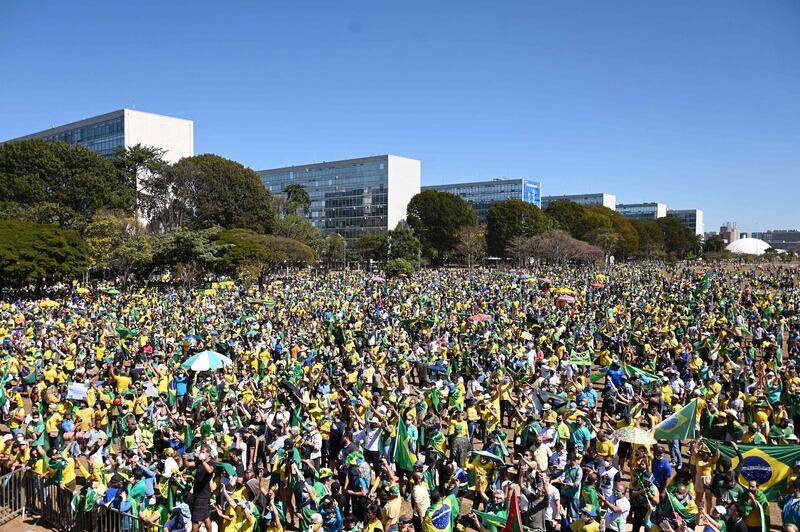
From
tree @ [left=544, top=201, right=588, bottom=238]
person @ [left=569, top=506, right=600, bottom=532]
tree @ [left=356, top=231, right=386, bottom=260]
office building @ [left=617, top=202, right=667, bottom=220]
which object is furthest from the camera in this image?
office building @ [left=617, top=202, right=667, bottom=220]

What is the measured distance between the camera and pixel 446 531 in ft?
20.0

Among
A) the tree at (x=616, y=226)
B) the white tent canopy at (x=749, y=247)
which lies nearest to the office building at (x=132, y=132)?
the tree at (x=616, y=226)

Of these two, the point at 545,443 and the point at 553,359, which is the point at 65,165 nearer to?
the point at 553,359

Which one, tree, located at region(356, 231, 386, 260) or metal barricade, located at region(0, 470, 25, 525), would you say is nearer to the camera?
metal barricade, located at region(0, 470, 25, 525)

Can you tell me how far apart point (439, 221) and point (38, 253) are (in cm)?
4970

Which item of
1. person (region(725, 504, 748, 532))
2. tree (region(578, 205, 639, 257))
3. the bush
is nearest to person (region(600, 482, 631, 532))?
person (region(725, 504, 748, 532))

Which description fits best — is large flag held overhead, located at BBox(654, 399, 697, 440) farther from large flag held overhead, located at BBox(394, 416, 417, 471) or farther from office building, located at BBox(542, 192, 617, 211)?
office building, located at BBox(542, 192, 617, 211)

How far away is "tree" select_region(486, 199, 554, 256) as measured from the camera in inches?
2926

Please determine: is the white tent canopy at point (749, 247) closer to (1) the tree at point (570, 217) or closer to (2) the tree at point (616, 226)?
(2) the tree at point (616, 226)

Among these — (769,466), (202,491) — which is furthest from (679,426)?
(202,491)

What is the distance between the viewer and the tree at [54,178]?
4619cm

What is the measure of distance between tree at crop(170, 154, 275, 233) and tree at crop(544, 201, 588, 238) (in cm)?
4505

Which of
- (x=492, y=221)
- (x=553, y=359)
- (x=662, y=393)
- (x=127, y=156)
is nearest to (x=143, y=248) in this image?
(x=127, y=156)

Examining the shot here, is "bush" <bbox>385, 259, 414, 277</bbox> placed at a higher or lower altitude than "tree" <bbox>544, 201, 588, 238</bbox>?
lower
